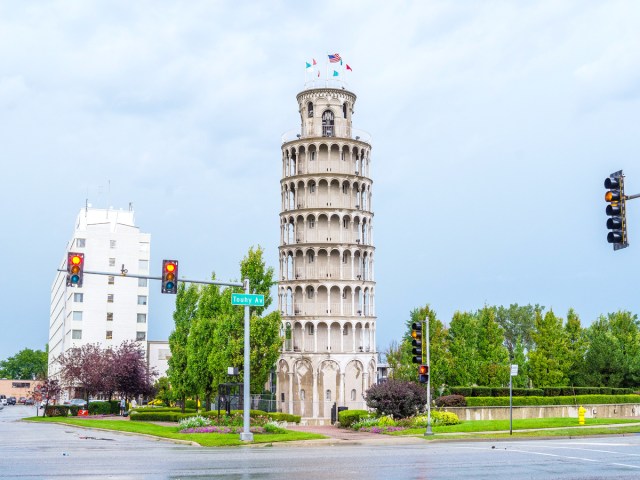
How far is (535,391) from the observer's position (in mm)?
66875

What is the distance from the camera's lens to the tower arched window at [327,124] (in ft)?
275

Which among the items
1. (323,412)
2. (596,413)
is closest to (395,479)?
(596,413)

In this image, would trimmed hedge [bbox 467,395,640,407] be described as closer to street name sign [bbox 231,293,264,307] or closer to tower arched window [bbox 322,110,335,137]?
street name sign [bbox 231,293,264,307]

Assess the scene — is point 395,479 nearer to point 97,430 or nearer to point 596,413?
point 97,430

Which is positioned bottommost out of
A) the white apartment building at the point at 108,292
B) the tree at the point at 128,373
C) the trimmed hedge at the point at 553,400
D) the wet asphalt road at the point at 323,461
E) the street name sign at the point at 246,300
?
the wet asphalt road at the point at 323,461

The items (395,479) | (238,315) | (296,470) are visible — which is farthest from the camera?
(238,315)

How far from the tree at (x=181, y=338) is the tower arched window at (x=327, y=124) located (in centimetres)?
2421

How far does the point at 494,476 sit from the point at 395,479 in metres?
3.08

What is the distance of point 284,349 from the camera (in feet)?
265

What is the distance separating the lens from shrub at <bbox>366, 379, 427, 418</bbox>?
50.5m

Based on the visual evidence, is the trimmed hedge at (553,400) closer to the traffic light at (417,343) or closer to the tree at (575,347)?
the tree at (575,347)

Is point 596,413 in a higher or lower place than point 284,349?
lower

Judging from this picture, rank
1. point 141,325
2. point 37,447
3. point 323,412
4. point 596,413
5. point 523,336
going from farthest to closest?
point 523,336 < point 141,325 < point 323,412 < point 596,413 < point 37,447

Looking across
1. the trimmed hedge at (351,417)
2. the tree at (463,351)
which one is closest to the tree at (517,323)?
the tree at (463,351)
